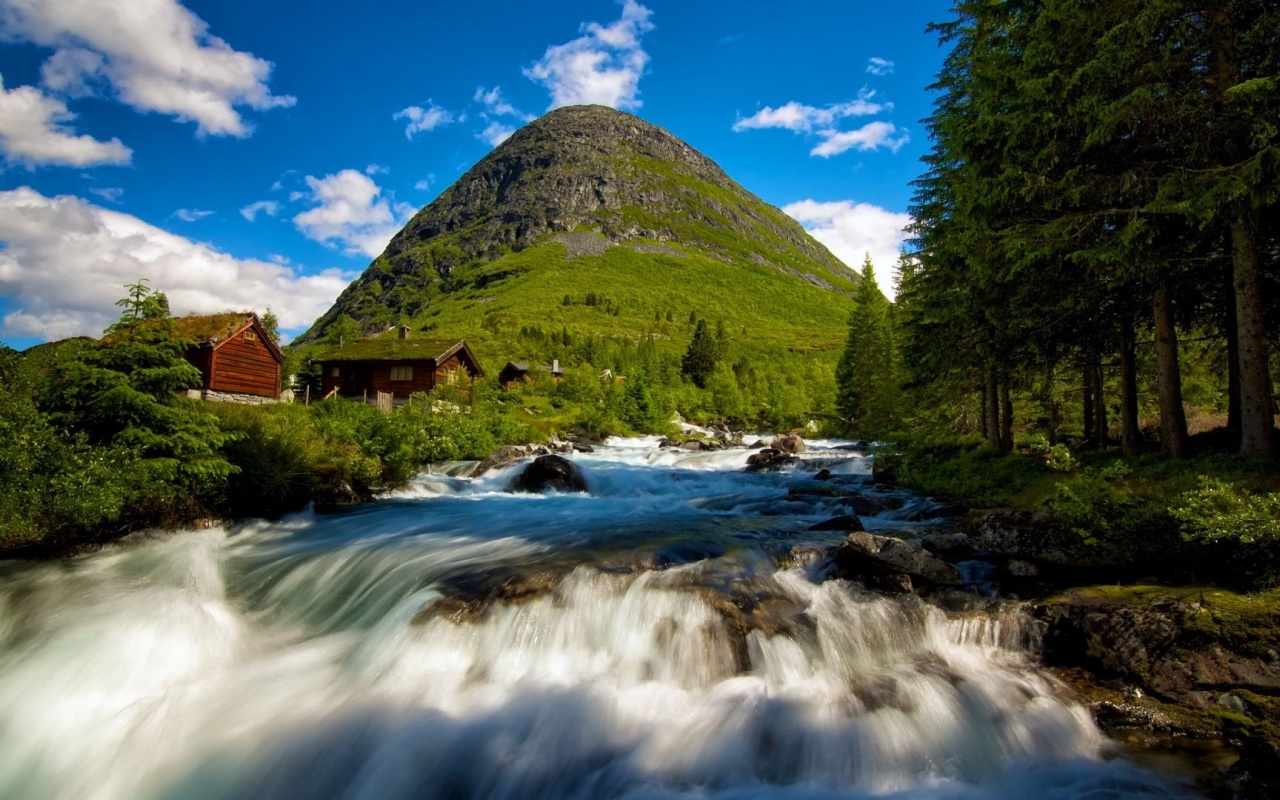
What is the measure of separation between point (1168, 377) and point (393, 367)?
49.3m

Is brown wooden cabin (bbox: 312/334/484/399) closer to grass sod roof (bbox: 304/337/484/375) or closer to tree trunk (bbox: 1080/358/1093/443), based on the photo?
grass sod roof (bbox: 304/337/484/375)

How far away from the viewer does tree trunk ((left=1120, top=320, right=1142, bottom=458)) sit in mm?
13102

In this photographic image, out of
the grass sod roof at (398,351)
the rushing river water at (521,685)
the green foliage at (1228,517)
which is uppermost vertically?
the grass sod roof at (398,351)

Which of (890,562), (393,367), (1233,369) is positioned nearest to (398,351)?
(393,367)

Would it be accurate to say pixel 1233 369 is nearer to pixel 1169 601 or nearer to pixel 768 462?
pixel 1169 601

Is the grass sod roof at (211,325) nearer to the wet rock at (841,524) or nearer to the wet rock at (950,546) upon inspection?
the wet rock at (841,524)

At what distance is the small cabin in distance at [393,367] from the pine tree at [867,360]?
104ft

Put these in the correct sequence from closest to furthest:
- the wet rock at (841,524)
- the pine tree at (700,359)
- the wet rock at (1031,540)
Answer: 1. the wet rock at (1031,540)
2. the wet rock at (841,524)
3. the pine tree at (700,359)

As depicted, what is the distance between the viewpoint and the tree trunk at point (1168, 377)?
11.7 m

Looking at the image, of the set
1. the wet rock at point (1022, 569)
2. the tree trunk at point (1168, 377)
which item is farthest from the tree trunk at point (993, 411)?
the wet rock at point (1022, 569)

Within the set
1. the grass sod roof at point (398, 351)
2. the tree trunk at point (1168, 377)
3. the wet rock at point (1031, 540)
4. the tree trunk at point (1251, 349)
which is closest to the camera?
the wet rock at point (1031, 540)

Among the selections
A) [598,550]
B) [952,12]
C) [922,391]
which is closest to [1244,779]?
[598,550]

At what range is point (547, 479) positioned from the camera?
848 inches

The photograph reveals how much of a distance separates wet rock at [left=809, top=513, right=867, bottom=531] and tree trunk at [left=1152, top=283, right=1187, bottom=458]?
6.10m
